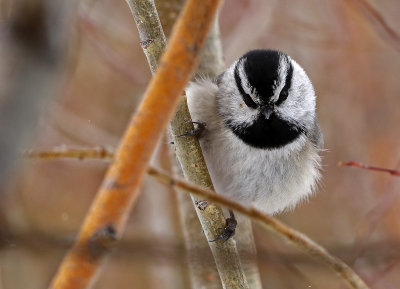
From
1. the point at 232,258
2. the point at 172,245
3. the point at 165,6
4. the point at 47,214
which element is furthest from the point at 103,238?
the point at 47,214

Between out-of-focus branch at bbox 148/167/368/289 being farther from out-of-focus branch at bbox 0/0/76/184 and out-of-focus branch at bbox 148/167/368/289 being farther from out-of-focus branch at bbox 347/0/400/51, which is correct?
out-of-focus branch at bbox 347/0/400/51

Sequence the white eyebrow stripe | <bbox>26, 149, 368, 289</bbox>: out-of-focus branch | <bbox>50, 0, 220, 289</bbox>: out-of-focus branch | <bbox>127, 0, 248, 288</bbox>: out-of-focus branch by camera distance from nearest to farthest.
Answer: <bbox>50, 0, 220, 289</bbox>: out-of-focus branch
<bbox>26, 149, 368, 289</bbox>: out-of-focus branch
<bbox>127, 0, 248, 288</bbox>: out-of-focus branch
the white eyebrow stripe

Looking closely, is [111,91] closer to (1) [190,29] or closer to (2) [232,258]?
(2) [232,258]

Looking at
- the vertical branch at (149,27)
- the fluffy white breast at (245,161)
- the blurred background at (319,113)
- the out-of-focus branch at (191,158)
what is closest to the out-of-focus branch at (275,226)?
the out-of-focus branch at (191,158)

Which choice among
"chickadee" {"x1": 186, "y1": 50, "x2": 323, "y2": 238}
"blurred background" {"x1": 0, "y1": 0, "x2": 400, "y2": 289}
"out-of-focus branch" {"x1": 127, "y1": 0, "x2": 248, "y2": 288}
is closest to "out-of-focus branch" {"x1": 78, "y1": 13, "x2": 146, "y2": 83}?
"blurred background" {"x1": 0, "y1": 0, "x2": 400, "y2": 289}

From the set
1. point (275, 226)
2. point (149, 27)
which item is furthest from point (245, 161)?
point (275, 226)

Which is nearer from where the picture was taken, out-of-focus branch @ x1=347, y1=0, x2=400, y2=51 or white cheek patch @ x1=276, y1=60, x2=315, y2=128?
white cheek patch @ x1=276, y1=60, x2=315, y2=128

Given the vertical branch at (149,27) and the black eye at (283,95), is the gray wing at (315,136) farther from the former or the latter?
the vertical branch at (149,27)
